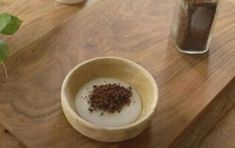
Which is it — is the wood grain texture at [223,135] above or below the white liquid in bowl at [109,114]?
below

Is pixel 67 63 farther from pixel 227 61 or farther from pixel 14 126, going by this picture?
pixel 227 61

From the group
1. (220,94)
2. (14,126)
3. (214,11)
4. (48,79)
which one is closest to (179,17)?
(214,11)

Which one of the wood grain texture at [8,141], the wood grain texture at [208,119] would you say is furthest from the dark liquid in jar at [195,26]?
the wood grain texture at [8,141]

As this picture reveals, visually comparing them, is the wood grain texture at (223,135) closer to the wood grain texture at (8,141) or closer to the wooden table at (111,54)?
the wooden table at (111,54)

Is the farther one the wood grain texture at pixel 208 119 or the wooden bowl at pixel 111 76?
the wood grain texture at pixel 208 119

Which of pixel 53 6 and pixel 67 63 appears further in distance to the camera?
pixel 53 6

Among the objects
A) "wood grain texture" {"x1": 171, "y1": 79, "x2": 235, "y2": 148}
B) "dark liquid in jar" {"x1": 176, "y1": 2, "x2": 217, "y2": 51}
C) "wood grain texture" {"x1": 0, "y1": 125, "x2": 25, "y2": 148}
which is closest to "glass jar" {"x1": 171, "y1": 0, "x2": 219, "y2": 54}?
"dark liquid in jar" {"x1": 176, "y1": 2, "x2": 217, "y2": 51}

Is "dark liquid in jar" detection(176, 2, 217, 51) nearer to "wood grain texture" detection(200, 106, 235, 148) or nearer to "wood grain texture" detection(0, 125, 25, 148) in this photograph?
"wood grain texture" detection(200, 106, 235, 148)
